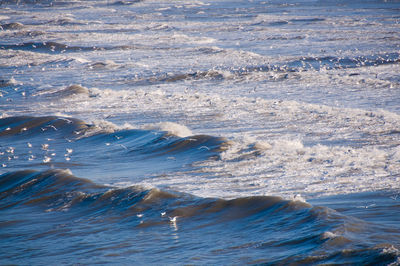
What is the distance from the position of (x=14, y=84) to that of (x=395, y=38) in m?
17.9

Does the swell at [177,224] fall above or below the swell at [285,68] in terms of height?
above

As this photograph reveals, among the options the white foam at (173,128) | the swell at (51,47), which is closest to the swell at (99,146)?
the white foam at (173,128)

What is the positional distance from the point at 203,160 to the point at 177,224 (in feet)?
9.23

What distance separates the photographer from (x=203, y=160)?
9.11m

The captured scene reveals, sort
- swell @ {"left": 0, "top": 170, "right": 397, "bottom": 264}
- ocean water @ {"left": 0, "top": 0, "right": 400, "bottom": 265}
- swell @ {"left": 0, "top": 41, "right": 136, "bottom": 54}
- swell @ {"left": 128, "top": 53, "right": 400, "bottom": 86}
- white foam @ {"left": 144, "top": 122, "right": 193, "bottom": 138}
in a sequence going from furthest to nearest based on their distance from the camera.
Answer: swell @ {"left": 0, "top": 41, "right": 136, "bottom": 54} < swell @ {"left": 128, "top": 53, "right": 400, "bottom": 86} < white foam @ {"left": 144, "top": 122, "right": 193, "bottom": 138} < ocean water @ {"left": 0, "top": 0, "right": 400, "bottom": 265} < swell @ {"left": 0, "top": 170, "right": 397, "bottom": 264}

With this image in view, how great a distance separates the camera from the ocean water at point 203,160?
224 inches

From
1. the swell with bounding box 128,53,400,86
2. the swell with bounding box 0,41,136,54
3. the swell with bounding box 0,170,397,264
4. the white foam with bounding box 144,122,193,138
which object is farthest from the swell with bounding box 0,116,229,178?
the swell with bounding box 0,41,136,54

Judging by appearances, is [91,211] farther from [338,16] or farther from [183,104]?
[338,16]

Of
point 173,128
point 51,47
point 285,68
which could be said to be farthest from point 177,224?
point 51,47

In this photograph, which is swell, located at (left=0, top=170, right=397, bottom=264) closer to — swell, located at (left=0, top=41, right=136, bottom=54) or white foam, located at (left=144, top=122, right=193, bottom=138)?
white foam, located at (left=144, top=122, right=193, bottom=138)

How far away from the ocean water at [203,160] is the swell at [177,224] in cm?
2

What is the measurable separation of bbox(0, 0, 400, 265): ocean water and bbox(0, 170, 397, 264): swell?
22 millimetres

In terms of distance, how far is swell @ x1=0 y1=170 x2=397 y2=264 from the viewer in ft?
17.4

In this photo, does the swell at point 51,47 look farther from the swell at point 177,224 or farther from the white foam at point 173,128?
the swell at point 177,224
